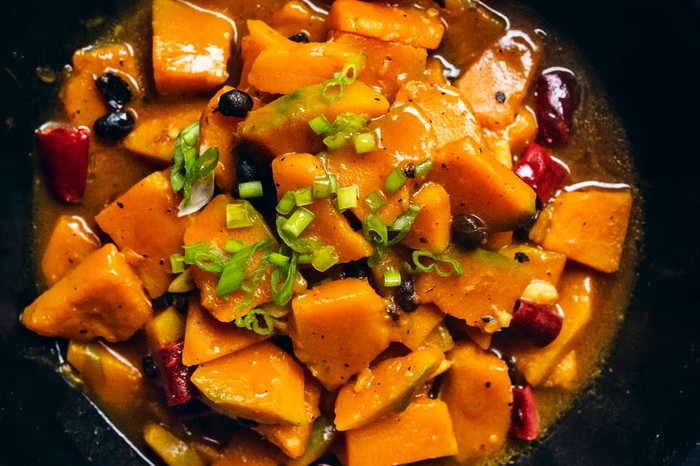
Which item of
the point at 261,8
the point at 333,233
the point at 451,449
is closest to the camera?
the point at 333,233

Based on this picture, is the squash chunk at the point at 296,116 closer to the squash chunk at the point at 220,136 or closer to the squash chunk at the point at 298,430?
the squash chunk at the point at 220,136

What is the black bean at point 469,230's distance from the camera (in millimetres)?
3178

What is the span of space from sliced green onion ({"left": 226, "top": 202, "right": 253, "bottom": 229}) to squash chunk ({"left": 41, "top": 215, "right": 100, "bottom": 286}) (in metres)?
0.91

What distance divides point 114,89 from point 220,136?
718mm

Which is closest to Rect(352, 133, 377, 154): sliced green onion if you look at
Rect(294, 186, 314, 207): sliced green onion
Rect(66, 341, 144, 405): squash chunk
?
Rect(294, 186, 314, 207): sliced green onion

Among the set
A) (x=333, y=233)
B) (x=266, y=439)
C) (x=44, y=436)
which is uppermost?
(x=333, y=233)

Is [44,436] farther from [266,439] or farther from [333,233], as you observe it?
[333,233]

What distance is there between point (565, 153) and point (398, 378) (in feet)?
4.90

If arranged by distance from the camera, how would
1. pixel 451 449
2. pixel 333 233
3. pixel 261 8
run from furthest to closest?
pixel 261 8, pixel 451 449, pixel 333 233

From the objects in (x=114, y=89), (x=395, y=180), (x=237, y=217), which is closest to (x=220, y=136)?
(x=237, y=217)

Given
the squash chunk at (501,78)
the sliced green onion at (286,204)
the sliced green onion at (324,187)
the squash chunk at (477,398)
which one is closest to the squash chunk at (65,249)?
the sliced green onion at (286,204)

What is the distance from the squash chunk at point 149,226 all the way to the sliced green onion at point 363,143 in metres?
0.89

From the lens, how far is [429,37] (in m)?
3.60

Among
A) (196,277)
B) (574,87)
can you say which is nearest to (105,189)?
(196,277)
